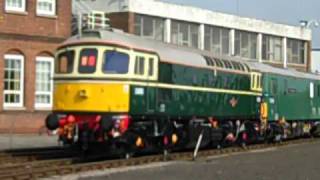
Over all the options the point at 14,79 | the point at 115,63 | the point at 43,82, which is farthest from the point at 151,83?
the point at 43,82

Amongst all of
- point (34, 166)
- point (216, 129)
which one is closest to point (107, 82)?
point (34, 166)

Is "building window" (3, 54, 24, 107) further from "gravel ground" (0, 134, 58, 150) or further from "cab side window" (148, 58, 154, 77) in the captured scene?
"cab side window" (148, 58, 154, 77)

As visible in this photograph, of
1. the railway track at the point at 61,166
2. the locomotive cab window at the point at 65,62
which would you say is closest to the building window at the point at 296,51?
the railway track at the point at 61,166

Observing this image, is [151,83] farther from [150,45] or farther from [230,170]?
[230,170]

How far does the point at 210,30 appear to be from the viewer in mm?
55125

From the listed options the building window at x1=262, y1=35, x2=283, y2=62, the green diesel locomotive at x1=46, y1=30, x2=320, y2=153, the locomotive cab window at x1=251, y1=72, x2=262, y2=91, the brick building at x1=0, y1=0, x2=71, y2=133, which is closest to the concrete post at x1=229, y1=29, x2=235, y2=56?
the building window at x1=262, y1=35, x2=283, y2=62

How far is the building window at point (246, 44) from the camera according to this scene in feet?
192

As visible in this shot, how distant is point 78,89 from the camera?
799 inches

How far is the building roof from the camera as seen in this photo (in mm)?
48031

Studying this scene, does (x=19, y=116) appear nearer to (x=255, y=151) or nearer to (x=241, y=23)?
(x=255, y=151)

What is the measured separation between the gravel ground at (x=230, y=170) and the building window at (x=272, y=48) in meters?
38.3

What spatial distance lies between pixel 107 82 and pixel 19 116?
14755 millimetres

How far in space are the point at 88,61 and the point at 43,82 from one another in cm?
1529

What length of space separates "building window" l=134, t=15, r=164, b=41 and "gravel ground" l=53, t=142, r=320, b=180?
82.4 feet
